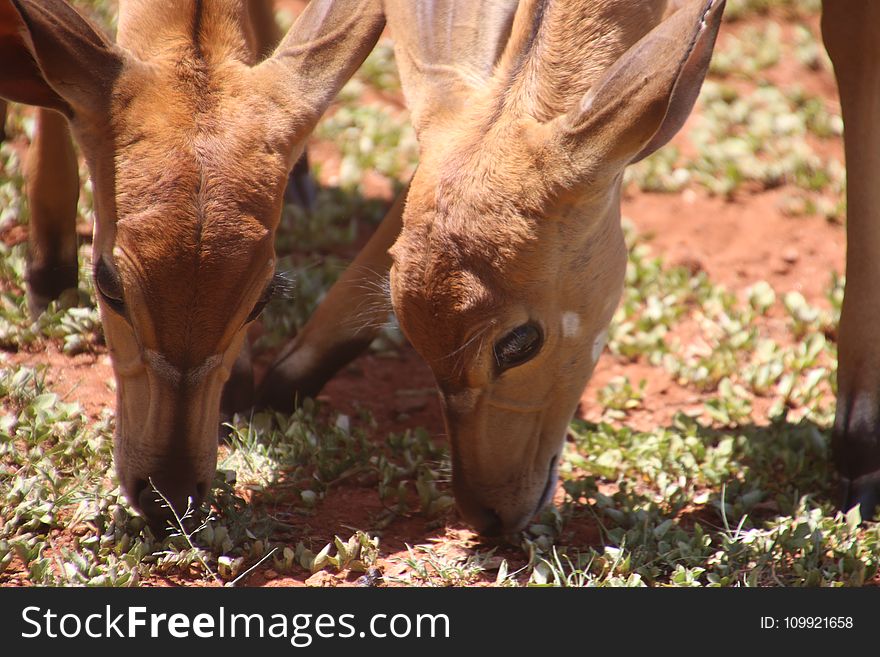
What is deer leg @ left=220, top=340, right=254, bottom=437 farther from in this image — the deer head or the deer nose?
the deer head

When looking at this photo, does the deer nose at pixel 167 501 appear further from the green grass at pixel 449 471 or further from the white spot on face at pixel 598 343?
the white spot on face at pixel 598 343

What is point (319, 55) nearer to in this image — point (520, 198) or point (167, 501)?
point (520, 198)

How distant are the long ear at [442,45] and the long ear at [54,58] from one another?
1.15 m

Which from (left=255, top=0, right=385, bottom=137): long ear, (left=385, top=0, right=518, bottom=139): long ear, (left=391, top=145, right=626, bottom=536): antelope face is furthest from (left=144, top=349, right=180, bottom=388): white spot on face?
(left=385, top=0, right=518, bottom=139): long ear

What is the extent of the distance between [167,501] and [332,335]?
152cm

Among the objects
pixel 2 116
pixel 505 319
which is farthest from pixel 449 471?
pixel 2 116

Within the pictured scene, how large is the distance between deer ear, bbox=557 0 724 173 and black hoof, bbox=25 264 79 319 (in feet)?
9.97

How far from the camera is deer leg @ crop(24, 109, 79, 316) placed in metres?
6.37

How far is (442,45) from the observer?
17.0 feet

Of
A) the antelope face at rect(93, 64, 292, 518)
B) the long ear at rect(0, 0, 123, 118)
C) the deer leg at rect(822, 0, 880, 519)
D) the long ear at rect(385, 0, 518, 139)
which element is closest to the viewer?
the long ear at rect(0, 0, 123, 118)

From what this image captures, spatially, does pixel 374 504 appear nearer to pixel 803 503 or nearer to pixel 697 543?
pixel 697 543

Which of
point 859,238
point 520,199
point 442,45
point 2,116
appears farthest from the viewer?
point 2,116

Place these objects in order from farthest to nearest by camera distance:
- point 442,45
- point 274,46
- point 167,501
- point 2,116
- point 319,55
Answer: point 274,46 < point 2,116 < point 442,45 < point 319,55 < point 167,501

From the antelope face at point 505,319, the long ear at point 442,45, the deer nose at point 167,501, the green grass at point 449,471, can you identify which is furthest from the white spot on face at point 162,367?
the long ear at point 442,45
